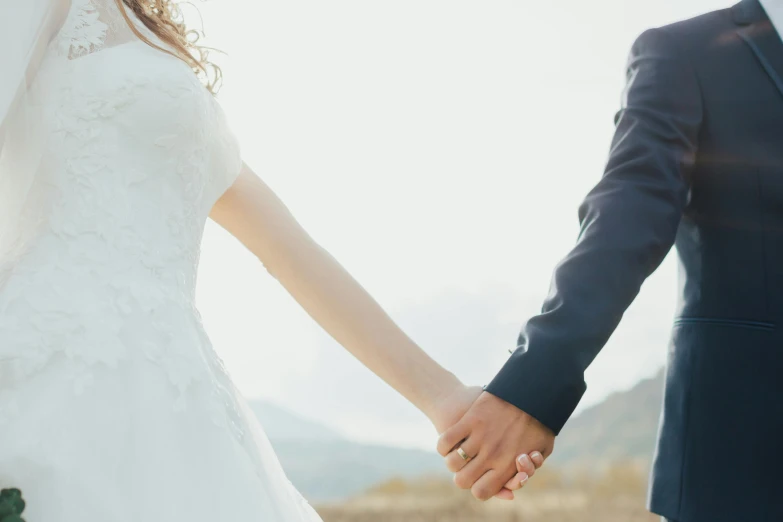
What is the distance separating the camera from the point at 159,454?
1.51 m

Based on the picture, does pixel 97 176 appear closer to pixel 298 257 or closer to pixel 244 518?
pixel 298 257

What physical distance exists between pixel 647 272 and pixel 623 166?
0.84ft

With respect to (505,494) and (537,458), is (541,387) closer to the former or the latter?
(537,458)

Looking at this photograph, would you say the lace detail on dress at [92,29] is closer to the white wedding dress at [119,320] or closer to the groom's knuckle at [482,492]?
the white wedding dress at [119,320]

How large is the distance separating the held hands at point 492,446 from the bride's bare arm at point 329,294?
6.3 inches

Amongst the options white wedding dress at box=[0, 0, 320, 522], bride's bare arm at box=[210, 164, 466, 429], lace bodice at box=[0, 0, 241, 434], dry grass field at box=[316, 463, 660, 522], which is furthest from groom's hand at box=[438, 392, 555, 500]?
dry grass field at box=[316, 463, 660, 522]

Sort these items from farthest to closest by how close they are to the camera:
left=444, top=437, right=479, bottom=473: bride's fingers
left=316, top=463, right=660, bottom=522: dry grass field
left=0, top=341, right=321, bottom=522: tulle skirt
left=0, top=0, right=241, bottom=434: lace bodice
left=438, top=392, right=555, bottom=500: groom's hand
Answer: left=316, top=463, right=660, bottom=522: dry grass field, left=444, top=437, right=479, bottom=473: bride's fingers, left=438, top=392, right=555, bottom=500: groom's hand, left=0, top=0, right=241, bottom=434: lace bodice, left=0, top=341, right=321, bottom=522: tulle skirt

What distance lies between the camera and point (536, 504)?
20.1 feet

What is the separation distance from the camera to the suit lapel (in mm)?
1801

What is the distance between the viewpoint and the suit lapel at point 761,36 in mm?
1801

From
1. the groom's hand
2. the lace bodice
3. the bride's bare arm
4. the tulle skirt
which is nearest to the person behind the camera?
the tulle skirt

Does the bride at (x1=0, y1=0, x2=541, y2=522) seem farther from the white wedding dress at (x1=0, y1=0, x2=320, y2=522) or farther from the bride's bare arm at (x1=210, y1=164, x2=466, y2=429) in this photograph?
the bride's bare arm at (x1=210, y1=164, x2=466, y2=429)

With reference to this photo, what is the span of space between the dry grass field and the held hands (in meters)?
4.03

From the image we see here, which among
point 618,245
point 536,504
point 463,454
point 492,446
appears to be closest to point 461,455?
point 463,454
